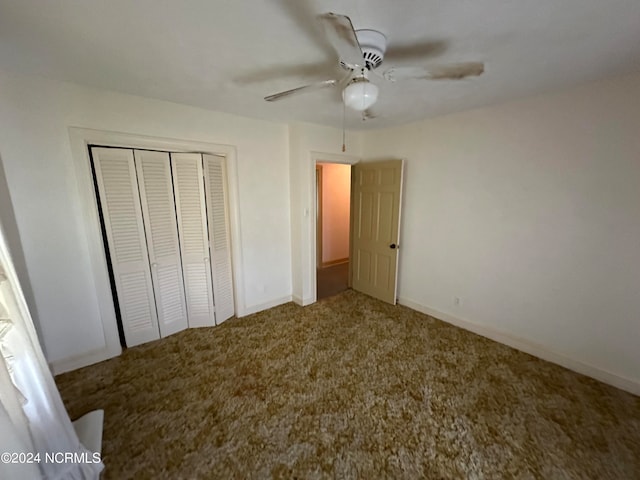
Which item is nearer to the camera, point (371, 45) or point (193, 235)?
point (371, 45)

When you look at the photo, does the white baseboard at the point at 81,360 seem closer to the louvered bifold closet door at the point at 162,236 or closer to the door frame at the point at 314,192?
the louvered bifold closet door at the point at 162,236

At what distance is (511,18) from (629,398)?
2.86 meters

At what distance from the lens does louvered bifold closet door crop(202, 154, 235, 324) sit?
2859 millimetres

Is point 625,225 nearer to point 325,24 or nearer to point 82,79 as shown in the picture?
point 325,24

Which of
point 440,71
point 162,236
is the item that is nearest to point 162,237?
point 162,236

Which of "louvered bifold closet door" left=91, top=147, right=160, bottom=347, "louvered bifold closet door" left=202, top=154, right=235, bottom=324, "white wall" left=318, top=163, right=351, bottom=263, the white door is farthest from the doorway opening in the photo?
"louvered bifold closet door" left=91, top=147, right=160, bottom=347

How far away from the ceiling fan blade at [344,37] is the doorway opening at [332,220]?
12.1 ft

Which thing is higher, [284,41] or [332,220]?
[284,41]

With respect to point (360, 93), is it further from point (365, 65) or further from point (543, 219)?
point (543, 219)

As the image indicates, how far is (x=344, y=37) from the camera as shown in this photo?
45.1 inches

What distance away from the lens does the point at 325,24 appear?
1.07 metres

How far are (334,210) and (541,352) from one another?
391cm

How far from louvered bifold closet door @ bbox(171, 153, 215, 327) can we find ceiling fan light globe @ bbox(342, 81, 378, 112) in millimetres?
1883

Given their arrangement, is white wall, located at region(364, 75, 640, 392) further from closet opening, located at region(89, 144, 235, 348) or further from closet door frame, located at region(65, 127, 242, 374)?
closet door frame, located at region(65, 127, 242, 374)
